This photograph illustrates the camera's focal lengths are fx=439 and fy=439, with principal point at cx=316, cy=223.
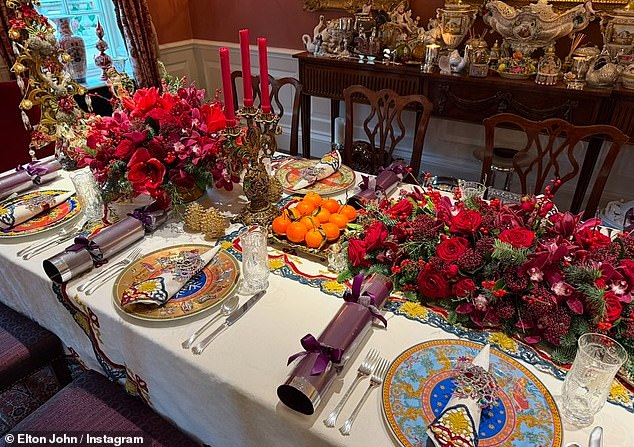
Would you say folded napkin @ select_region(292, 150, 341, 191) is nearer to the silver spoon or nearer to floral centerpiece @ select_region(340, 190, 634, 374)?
floral centerpiece @ select_region(340, 190, 634, 374)

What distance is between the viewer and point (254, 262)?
1.01 m

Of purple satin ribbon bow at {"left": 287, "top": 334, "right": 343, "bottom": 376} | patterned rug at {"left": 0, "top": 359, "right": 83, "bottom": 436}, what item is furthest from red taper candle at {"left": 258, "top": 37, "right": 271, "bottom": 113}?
patterned rug at {"left": 0, "top": 359, "right": 83, "bottom": 436}

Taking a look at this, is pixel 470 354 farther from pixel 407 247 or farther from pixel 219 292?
pixel 219 292

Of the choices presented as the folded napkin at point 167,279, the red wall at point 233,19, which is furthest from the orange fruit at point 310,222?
the red wall at point 233,19

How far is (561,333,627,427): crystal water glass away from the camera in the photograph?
2.35 feet

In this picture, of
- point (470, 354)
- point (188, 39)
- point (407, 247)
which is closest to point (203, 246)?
point (407, 247)

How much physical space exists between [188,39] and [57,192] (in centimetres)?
276

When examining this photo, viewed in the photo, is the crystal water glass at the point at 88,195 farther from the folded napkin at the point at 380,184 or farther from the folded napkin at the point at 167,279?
the folded napkin at the point at 380,184

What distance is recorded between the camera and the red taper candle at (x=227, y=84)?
1.02 m

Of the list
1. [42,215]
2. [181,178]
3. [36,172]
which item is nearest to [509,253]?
[181,178]

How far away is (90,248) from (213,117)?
1.61ft

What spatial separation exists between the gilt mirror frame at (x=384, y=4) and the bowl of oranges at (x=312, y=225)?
1.83m

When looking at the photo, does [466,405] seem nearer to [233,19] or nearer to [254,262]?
[254,262]

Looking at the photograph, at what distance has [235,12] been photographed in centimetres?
344
